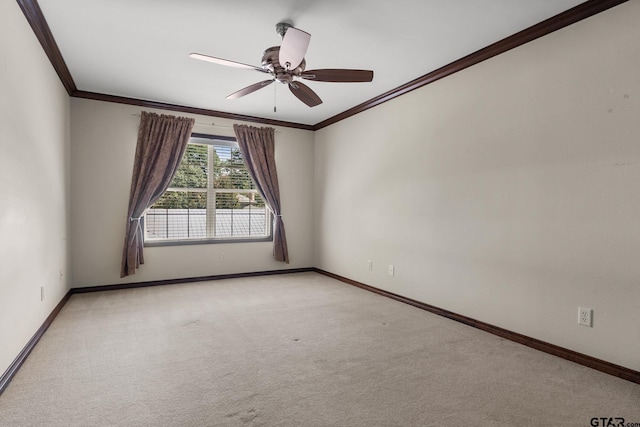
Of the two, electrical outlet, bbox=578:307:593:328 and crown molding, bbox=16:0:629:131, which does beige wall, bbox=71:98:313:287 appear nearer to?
crown molding, bbox=16:0:629:131

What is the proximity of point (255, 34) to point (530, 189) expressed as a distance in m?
2.64

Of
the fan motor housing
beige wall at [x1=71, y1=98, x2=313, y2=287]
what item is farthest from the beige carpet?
the fan motor housing

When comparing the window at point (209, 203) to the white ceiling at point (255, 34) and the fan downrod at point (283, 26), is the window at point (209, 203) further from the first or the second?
the fan downrod at point (283, 26)

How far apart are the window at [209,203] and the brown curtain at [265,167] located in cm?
19

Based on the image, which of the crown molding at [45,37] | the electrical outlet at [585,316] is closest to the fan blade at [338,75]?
the crown molding at [45,37]

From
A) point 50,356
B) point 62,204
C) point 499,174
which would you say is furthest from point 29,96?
point 499,174

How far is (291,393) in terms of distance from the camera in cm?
205

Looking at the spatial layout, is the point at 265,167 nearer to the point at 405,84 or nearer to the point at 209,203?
the point at 209,203

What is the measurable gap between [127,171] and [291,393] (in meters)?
3.93

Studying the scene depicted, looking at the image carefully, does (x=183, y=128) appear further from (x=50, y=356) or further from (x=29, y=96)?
(x=50, y=356)

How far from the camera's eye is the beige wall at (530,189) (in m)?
2.31

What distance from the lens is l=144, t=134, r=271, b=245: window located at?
5047 mm

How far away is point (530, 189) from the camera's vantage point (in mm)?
2824

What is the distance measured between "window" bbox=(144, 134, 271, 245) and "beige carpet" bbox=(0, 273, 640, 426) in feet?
5.45
